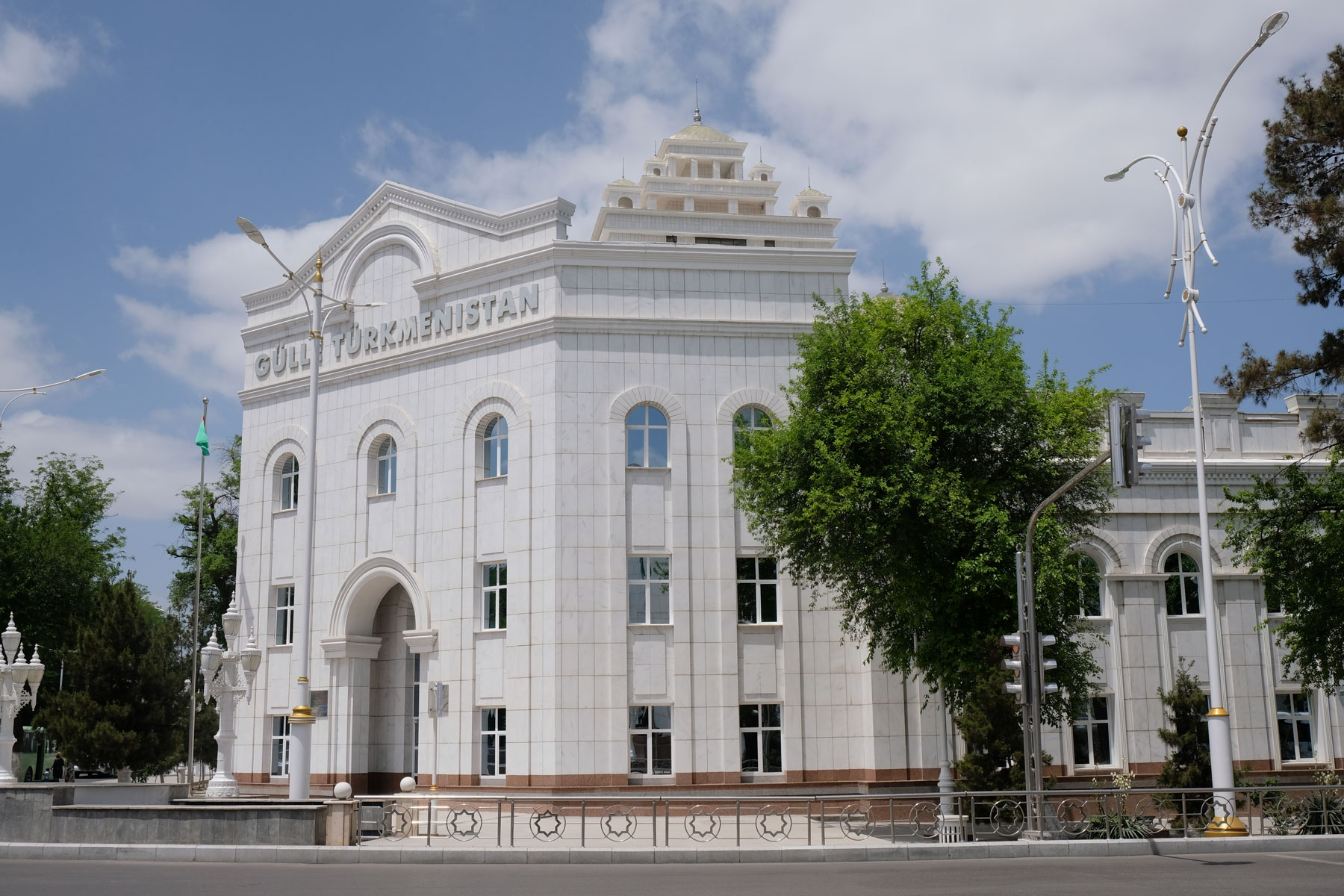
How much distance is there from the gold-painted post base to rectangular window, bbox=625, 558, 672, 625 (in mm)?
13896

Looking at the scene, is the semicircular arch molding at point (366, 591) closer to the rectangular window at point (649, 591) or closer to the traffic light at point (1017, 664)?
the rectangular window at point (649, 591)

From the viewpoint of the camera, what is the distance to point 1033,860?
65.0 ft

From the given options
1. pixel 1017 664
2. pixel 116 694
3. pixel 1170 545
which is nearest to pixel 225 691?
pixel 116 694

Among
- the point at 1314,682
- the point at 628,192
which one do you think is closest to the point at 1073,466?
the point at 1314,682

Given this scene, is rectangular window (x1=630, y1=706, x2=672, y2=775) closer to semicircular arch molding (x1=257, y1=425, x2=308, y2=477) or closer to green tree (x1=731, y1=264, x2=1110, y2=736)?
green tree (x1=731, y1=264, x2=1110, y2=736)

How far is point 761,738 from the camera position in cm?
3084

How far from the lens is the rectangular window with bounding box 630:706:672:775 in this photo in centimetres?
3045

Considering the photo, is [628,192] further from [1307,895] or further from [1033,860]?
[1307,895]

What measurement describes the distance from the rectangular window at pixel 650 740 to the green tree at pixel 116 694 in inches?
861

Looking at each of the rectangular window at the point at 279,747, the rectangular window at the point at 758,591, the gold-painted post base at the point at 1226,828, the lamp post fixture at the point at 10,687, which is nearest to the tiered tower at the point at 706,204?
the rectangular window at the point at 758,591

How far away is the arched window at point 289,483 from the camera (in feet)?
124

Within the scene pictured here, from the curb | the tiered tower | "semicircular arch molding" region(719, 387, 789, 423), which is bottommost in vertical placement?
the curb

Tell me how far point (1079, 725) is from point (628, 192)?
34.8 m

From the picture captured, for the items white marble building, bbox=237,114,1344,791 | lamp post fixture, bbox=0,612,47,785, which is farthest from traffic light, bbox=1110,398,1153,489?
lamp post fixture, bbox=0,612,47,785
